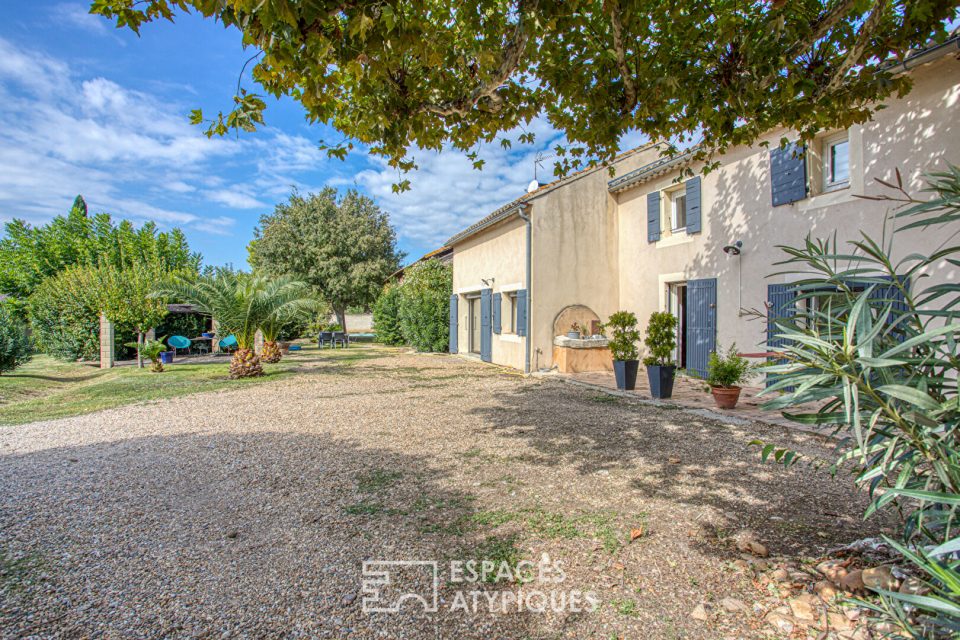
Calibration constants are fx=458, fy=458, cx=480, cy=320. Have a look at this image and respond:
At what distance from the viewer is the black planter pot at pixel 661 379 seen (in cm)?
764

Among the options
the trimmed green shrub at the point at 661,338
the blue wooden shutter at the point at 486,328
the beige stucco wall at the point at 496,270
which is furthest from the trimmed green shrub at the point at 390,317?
the trimmed green shrub at the point at 661,338

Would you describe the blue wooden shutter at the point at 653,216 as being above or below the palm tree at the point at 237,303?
above

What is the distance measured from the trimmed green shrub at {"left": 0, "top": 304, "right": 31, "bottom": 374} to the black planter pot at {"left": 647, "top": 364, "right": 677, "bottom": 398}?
1533 cm

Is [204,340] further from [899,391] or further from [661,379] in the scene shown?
[899,391]

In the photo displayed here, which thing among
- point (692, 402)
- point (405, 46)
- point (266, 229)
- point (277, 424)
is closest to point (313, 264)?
point (266, 229)

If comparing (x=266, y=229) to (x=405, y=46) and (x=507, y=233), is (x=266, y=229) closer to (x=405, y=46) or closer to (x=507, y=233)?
(x=507, y=233)

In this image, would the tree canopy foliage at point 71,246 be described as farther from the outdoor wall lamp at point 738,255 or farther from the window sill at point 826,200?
the window sill at point 826,200

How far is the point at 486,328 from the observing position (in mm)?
14008

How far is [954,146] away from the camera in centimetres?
582

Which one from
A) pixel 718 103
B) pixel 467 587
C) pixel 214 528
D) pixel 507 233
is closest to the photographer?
pixel 467 587

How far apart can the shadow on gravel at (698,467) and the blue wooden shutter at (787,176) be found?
419 cm

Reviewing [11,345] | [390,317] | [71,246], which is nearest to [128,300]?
[11,345]

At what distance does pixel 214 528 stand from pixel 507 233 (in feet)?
34.6

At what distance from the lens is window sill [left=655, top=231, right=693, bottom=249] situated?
9945mm
